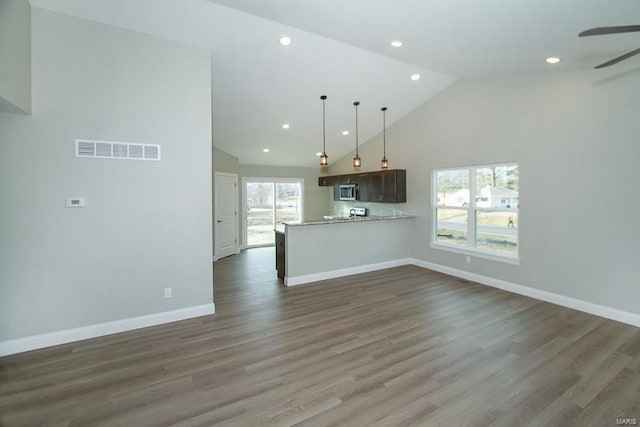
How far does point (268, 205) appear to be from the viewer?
8992 millimetres

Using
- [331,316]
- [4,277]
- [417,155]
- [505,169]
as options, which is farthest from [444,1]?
[4,277]

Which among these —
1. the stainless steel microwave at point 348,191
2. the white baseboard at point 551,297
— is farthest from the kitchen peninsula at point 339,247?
the stainless steel microwave at point 348,191

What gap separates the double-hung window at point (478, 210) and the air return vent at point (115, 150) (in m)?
4.96

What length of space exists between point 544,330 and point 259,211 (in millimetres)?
7102

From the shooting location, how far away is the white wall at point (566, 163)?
11.6 feet

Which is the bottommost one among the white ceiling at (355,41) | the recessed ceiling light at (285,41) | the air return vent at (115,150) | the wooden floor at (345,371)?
the wooden floor at (345,371)

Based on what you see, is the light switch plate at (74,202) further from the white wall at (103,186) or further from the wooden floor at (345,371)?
the wooden floor at (345,371)

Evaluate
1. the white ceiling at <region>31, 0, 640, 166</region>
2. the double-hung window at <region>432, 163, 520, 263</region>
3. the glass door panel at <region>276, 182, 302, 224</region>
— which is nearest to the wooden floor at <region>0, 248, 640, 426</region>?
the double-hung window at <region>432, 163, 520, 263</region>

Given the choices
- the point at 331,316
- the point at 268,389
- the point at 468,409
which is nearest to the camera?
the point at 468,409

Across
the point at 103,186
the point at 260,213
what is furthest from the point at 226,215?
the point at 103,186

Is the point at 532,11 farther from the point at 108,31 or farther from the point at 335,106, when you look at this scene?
the point at 108,31

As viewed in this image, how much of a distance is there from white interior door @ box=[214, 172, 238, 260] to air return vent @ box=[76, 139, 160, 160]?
150 inches

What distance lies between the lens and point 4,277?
2900 mm

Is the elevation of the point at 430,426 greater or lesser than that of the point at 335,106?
lesser
